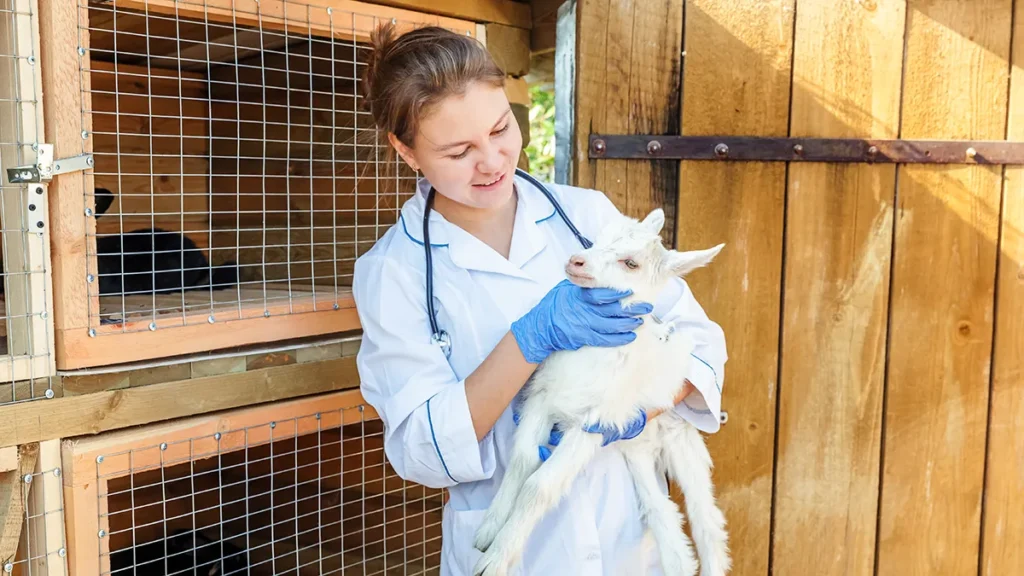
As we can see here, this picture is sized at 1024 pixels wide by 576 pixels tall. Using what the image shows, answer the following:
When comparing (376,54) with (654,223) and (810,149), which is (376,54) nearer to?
(654,223)

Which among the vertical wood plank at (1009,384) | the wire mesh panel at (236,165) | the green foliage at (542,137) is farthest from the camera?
the green foliage at (542,137)

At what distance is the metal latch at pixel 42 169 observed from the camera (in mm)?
1962

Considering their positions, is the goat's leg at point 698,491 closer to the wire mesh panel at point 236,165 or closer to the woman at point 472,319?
the woman at point 472,319

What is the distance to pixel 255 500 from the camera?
4.14 m

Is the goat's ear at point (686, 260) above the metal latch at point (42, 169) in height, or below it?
below

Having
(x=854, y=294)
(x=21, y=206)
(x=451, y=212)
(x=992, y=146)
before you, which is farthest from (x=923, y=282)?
(x=21, y=206)

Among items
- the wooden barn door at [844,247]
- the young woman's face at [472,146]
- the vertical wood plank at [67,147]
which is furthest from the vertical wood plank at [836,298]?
the vertical wood plank at [67,147]

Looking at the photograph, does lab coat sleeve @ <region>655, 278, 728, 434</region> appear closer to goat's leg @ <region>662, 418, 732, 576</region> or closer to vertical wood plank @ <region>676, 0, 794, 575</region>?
goat's leg @ <region>662, 418, 732, 576</region>

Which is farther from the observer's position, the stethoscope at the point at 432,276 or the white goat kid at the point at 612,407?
the stethoscope at the point at 432,276

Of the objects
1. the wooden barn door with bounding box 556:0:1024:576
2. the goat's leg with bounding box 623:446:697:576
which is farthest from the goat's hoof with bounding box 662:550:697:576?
the wooden barn door with bounding box 556:0:1024:576

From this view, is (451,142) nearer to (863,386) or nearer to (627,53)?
(627,53)

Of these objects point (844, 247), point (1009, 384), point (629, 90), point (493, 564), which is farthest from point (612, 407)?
point (1009, 384)

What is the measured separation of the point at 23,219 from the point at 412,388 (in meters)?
1.00

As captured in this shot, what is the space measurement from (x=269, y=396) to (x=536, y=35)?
1644 millimetres
